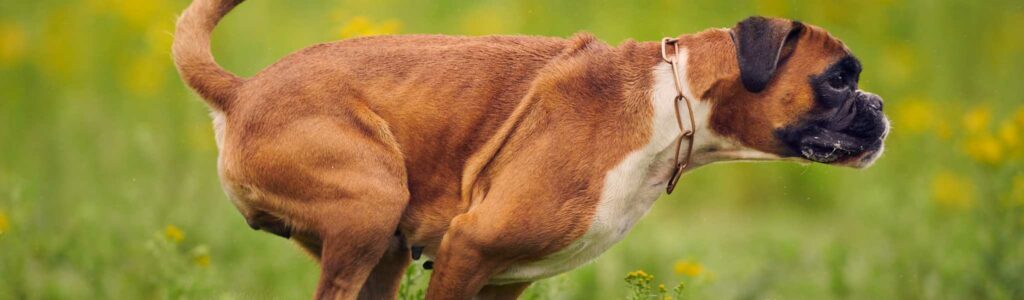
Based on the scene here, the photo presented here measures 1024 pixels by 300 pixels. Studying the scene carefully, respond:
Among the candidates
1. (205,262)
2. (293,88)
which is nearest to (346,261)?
(293,88)

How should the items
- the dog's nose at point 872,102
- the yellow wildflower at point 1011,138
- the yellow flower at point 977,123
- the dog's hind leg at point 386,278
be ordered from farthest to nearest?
the yellow flower at point 977,123 → the yellow wildflower at point 1011,138 → the dog's hind leg at point 386,278 → the dog's nose at point 872,102

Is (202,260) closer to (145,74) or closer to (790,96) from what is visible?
(790,96)

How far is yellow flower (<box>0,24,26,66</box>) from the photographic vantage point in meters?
9.42

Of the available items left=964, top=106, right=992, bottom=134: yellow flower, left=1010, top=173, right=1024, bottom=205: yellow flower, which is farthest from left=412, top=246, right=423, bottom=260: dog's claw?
left=964, top=106, right=992, bottom=134: yellow flower

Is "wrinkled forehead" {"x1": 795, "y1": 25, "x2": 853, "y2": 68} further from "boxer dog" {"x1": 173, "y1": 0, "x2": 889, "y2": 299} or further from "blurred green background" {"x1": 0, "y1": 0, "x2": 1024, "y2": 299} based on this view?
"blurred green background" {"x1": 0, "y1": 0, "x2": 1024, "y2": 299}

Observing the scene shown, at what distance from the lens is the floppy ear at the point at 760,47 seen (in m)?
4.78

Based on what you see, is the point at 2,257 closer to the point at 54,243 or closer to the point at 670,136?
the point at 54,243

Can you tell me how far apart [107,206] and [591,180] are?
4.83 m

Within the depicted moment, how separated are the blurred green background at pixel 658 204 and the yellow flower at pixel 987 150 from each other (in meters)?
0.01

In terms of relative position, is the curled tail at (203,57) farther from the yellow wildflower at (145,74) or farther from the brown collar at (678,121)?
the yellow wildflower at (145,74)

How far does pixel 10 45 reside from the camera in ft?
31.1

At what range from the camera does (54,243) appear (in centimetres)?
755

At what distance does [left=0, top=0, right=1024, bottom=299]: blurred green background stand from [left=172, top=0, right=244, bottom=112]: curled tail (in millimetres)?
1929

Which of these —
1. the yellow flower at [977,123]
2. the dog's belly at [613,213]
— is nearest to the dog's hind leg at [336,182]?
the dog's belly at [613,213]
